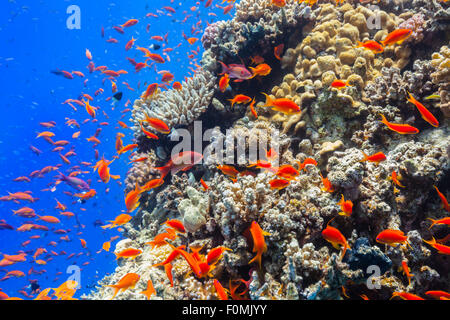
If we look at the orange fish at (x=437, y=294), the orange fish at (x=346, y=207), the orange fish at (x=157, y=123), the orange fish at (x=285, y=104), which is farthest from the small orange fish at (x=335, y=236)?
the orange fish at (x=157, y=123)

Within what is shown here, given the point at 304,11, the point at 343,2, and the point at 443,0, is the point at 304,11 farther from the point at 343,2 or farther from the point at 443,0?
the point at 443,0

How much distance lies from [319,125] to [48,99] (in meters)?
81.1

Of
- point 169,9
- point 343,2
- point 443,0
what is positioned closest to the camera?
point 443,0

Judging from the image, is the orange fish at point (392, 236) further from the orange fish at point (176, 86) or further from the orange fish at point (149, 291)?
the orange fish at point (176, 86)

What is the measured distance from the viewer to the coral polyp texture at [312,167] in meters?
2.94

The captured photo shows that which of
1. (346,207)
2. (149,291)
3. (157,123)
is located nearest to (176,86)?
Answer: (157,123)

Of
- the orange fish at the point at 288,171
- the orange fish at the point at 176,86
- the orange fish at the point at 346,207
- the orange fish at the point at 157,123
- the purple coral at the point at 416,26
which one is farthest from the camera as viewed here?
the orange fish at the point at 176,86

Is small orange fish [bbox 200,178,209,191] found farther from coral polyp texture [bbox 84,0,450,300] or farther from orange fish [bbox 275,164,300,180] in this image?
orange fish [bbox 275,164,300,180]

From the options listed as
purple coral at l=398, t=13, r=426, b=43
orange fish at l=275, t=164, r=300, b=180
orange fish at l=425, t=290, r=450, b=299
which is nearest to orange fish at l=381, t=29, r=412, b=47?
purple coral at l=398, t=13, r=426, b=43

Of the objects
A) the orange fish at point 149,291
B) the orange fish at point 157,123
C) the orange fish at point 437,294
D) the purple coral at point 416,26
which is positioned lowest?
the orange fish at point 149,291

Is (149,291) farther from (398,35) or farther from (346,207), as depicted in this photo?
(398,35)

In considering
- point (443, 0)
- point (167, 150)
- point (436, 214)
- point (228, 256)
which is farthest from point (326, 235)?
point (443, 0)

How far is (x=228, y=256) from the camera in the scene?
3049mm

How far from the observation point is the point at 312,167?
376 cm
